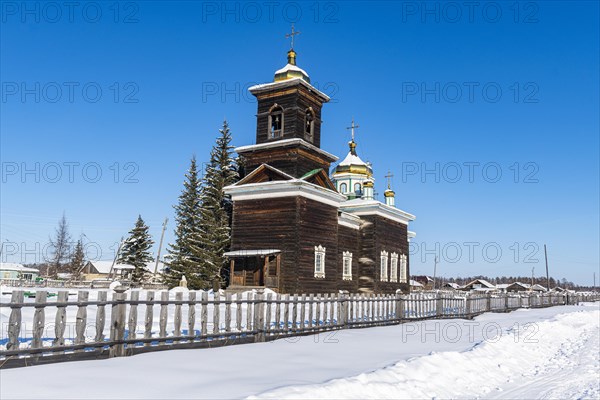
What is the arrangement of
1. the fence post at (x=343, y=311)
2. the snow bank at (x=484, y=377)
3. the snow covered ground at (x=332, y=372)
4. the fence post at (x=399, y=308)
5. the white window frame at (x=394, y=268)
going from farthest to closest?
the white window frame at (x=394, y=268), the fence post at (x=399, y=308), the fence post at (x=343, y=311), the snow bank at (x=484, y=377), the snow covered ground at (x=332, y=372)

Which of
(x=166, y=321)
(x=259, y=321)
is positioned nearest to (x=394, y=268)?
(x=259, y=321)

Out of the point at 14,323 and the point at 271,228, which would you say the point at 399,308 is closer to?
the point at 271,228

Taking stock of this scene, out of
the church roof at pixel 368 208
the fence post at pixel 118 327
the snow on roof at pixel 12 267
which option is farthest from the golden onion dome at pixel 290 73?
the snow on roof at pixel 12 267

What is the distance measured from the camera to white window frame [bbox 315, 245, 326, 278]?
97.5 ft

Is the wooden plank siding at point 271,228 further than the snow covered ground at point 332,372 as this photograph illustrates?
Yes

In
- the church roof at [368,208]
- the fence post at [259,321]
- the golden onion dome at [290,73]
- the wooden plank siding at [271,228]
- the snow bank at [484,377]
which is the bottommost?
the snow bank at [484,377]

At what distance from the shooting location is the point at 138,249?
5469cm

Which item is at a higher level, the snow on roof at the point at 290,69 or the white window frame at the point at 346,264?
the snow on roof at the point at 290,69

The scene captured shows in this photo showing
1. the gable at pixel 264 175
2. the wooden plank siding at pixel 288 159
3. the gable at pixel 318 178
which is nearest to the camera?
the gable at pixel 264 175

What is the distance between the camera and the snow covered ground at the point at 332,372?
6219mm

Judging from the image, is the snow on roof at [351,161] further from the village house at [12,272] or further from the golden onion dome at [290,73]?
the village house at [12,272]

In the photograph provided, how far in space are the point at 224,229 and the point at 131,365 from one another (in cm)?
3030

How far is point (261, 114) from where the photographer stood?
32812mm

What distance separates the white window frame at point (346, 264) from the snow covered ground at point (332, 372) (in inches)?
877
